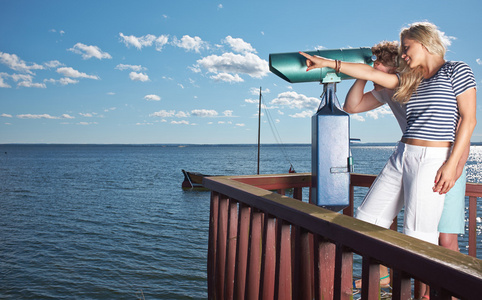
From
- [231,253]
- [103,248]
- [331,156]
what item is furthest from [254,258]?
→ [103,248]

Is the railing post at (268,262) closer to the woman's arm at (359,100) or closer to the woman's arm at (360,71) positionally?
the woman's arm at (360,71)

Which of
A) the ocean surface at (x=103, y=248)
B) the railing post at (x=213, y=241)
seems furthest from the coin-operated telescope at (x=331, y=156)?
the ocean surface at (x=103, y=248)

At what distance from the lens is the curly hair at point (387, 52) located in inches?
67.8

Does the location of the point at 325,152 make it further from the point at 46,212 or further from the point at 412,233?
the point at 46,212

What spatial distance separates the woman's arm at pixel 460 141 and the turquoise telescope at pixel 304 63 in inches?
20.2

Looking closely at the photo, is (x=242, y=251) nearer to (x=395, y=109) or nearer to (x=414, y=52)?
(x=395, y=109)

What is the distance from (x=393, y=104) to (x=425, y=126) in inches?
14.3

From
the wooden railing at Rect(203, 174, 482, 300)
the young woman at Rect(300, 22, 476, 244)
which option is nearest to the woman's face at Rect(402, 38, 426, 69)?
the young woman at Rect(300, 22, 476, 244)

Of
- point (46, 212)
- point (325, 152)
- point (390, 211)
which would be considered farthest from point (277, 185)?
point (46, 212)

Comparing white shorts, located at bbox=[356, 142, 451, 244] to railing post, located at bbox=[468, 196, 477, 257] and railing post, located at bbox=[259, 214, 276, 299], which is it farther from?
railing post, located at bbox=[468, 196, 477, 257]

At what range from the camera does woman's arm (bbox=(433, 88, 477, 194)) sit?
1348mm

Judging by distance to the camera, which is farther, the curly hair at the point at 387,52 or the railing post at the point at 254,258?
the curly hair at the point at 387,52

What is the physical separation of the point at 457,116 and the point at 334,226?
758 mm

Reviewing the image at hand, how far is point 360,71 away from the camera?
60.4 inches
